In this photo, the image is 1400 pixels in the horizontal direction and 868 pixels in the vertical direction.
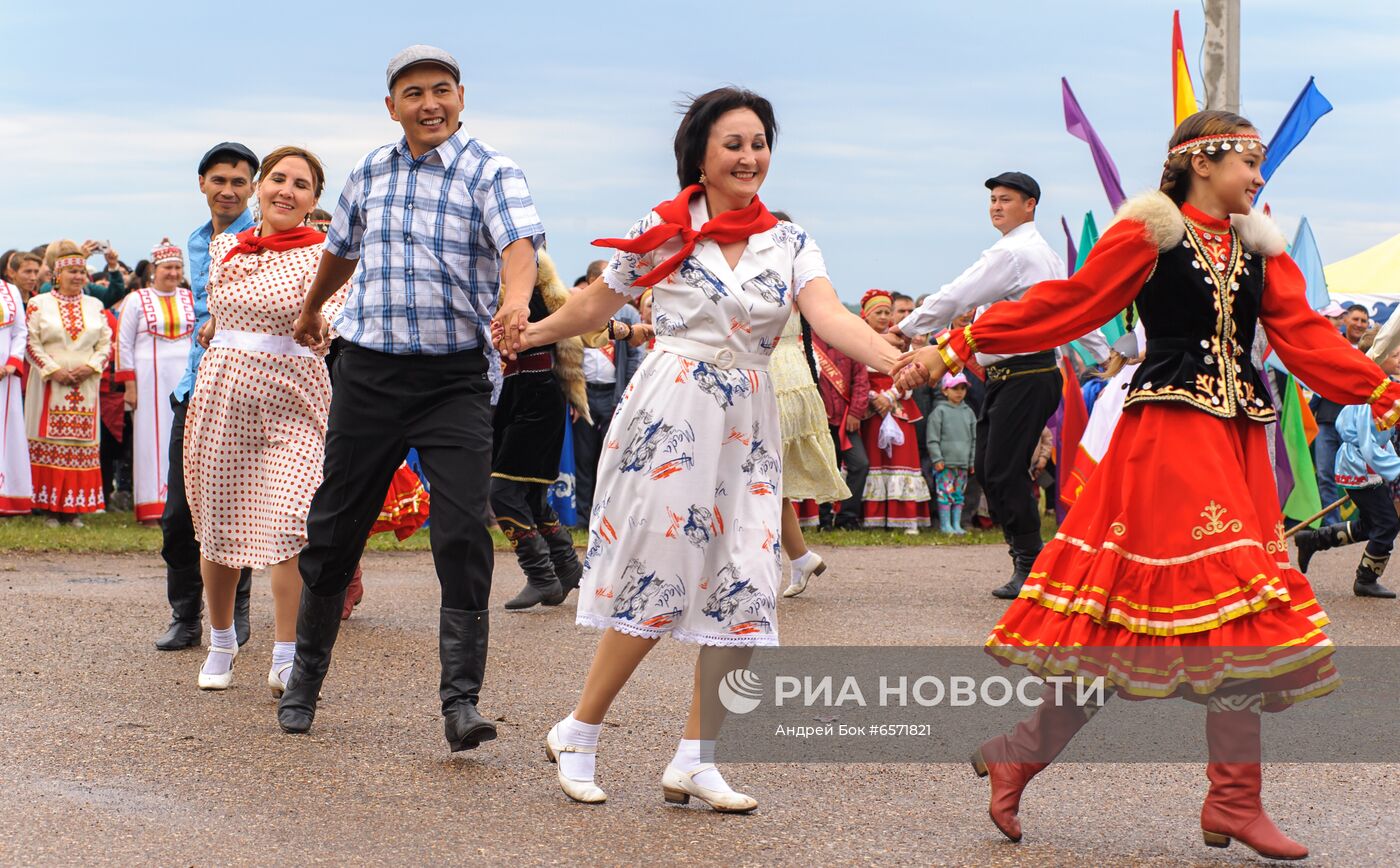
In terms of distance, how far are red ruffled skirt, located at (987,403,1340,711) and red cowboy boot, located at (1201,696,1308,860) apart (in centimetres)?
8

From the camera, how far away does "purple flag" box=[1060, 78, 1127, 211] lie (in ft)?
32.6

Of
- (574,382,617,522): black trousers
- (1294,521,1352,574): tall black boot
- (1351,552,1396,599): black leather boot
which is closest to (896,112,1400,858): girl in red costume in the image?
(1351,552,1396,599): black leather boot

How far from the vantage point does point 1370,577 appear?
9.76 m

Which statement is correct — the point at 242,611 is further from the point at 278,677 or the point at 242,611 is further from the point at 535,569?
the point at 535,569

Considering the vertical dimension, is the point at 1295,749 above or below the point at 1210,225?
below

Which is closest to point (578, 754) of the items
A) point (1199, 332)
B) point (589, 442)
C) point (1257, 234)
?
point (1199, 332)

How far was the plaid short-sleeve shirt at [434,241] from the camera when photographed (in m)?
5.07

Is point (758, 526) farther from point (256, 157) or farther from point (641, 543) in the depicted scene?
point (256, 157)

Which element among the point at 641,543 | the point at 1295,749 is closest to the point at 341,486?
the point at 641,543

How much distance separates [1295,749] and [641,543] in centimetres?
241

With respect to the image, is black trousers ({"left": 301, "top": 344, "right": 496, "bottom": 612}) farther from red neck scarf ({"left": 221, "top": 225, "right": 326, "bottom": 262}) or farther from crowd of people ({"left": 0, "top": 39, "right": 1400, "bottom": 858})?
red neck scarf ({"left": 221, "top": 225, "right": 326, "bottom": 262})

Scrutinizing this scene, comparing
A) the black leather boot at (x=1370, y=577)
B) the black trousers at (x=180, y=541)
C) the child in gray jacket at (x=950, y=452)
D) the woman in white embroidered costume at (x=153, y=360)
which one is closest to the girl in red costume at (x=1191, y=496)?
the black trousers at (x=180, y=541)

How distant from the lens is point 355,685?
6223 millimetres

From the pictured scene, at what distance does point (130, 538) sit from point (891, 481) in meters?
5.95
